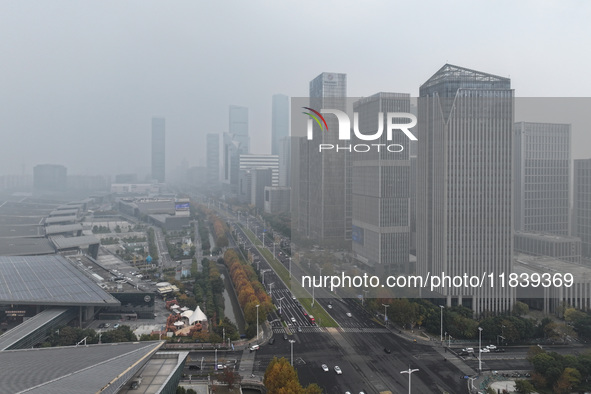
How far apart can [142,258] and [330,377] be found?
85.6ft

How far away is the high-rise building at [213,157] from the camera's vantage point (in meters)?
128

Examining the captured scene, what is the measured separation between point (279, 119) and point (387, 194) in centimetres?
10836

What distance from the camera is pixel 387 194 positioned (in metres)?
29.4

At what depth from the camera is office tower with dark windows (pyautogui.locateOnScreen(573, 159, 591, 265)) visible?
33.6 metres

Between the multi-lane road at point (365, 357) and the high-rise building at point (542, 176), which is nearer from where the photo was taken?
the multi-lane road at point (365, 357)

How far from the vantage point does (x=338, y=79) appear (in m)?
38.0

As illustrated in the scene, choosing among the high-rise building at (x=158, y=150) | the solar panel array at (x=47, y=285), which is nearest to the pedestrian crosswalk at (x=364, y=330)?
the solar panel array at (x=47, y=285)

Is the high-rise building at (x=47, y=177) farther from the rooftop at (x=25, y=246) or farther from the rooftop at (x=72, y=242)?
the rooftop at (x=72, y=242)

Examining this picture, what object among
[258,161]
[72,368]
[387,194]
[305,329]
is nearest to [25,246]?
[305,329]

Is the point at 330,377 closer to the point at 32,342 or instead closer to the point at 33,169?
the point at 32,342

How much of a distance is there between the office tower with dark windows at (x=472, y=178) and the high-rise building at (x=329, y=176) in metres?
15.4

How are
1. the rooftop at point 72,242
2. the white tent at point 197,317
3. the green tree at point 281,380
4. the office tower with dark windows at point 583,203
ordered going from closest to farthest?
1. the green tree at point 281,380
2. the white tent at point 197,317
3. the office tower with dark windows at point 583,203
4. the rooftop at point 72,242

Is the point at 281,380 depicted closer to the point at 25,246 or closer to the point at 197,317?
A: the point at 197,317

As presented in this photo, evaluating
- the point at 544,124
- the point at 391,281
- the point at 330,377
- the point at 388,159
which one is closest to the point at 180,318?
the point at 330,377
